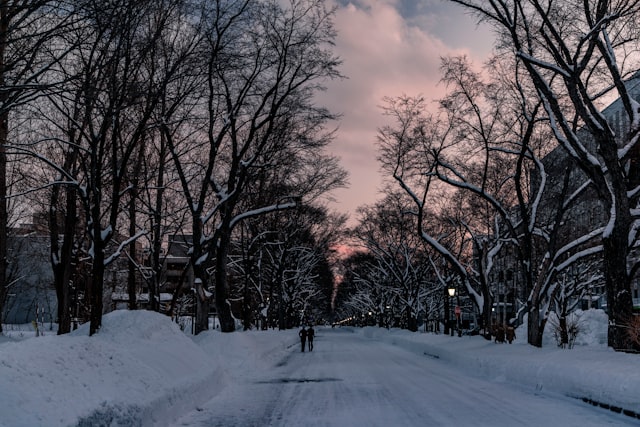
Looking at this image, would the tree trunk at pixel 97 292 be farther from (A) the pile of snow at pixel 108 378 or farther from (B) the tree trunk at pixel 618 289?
(B) the tree trunk at pixel 618 289

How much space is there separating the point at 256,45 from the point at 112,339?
15996 millimetres

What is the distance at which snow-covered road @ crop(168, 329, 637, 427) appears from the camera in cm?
1073

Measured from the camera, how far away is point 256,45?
2539 cm

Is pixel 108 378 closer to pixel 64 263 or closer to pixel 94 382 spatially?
Result: pixel 94 382

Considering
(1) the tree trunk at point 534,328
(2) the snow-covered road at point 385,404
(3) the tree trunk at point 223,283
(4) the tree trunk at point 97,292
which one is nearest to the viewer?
(2) the snow-covered road at point 385,404

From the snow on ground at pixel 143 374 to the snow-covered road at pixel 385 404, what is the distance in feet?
1.52

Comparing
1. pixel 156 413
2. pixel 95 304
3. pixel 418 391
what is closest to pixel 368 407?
pixel 418 391

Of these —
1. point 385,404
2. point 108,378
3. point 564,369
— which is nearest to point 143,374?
point 108,378

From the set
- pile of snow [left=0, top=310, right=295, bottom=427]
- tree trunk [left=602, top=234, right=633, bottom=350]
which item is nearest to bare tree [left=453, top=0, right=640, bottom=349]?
tree trunk [left=602, top=234, right=633, bottom=350]

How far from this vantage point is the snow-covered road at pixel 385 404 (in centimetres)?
1073

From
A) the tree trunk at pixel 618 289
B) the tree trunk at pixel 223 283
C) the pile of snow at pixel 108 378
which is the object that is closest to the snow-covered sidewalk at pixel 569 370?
the tree trunk at pixel 618 289

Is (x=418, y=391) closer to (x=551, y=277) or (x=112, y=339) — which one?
(x=112, y=339)

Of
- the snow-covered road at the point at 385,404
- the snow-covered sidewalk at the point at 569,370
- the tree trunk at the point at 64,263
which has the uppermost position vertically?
the tree trunk at the point at 64,263

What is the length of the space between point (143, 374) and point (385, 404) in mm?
4986
